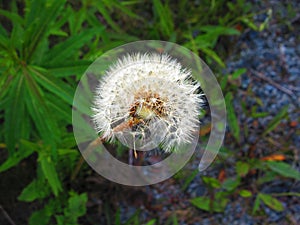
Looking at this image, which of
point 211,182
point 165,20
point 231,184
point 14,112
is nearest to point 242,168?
point 231,184

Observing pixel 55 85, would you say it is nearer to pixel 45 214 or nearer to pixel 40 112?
pixel 40 112

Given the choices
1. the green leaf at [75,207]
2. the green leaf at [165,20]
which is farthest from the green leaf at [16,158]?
the green leaf at [165,20]

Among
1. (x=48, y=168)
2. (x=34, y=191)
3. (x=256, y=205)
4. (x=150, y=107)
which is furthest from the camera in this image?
(x=256, y=205)

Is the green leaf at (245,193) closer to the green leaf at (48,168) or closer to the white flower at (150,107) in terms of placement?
the green leaf at (48,168)

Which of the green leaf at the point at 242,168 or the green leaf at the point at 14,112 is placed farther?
the green leaf at the point at 242,168

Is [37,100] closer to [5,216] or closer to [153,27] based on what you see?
[5,216]

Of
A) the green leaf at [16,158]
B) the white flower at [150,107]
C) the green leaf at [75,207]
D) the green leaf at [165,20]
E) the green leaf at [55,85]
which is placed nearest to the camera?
the white flower at [150,107]

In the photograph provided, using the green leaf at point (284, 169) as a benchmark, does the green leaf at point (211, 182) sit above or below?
below

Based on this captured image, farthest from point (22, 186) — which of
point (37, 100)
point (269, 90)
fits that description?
point (269, 90)

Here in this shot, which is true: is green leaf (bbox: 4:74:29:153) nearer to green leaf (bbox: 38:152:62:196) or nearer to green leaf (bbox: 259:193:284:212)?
green leaf (bbox: 38:152:62:196)
